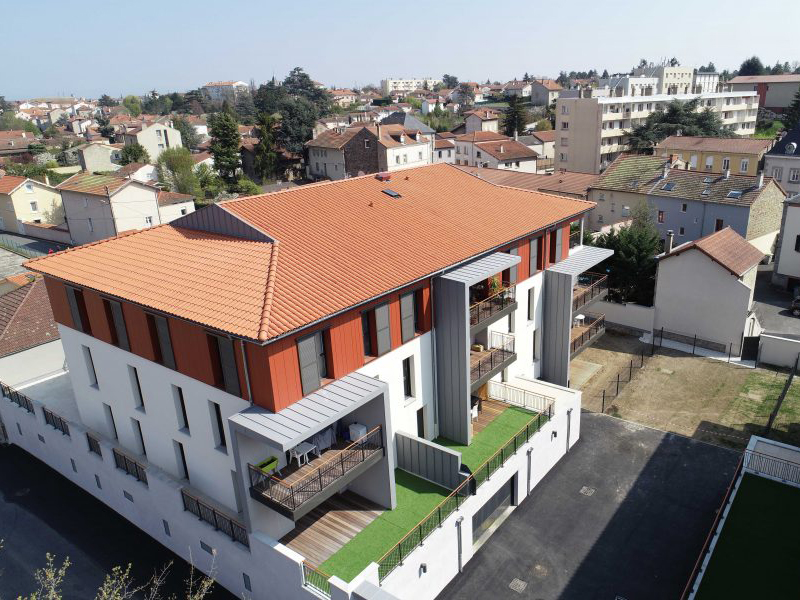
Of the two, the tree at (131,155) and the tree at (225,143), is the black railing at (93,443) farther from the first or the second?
the tree at (131,155)

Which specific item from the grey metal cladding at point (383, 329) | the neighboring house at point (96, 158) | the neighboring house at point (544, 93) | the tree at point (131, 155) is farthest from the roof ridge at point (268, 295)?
the neighboring house at point (544, 93)

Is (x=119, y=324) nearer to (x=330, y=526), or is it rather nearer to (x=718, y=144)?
(x=330, y=526)

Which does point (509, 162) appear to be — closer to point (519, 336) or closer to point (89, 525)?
point (519, 336)

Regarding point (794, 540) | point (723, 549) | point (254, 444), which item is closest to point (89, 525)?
point (254, 444)

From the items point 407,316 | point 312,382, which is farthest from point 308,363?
point 407,316

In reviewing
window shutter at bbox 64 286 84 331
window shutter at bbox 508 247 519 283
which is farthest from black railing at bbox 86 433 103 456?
window shutter at bbox 508 247 519 283

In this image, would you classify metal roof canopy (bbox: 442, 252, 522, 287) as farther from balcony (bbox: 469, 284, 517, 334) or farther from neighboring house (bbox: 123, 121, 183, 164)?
neighboring house (bbox: 123, 121, 183, 164)
